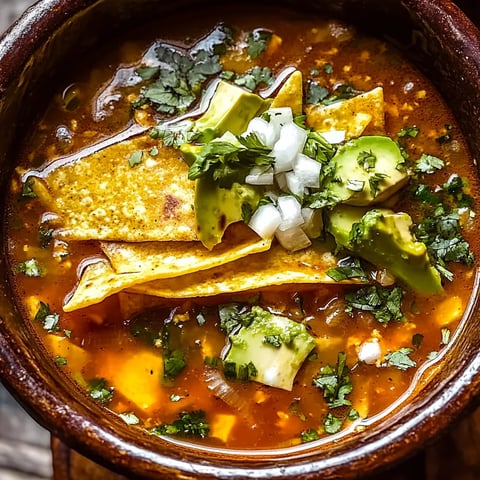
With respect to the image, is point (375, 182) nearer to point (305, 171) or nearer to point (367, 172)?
point (367, 172)

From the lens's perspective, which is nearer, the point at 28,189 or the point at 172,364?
the point at 172,364

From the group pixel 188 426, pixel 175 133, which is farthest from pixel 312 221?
pixel 188 426

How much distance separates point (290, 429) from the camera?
2117mm

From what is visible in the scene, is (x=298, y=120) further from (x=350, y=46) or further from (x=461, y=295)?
(x=461, y=295)

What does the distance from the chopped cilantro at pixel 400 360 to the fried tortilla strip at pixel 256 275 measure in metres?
0.18

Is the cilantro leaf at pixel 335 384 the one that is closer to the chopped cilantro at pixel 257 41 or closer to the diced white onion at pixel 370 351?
the diced white onion at pixel 370 351

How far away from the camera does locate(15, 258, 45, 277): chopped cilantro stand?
2.21 m

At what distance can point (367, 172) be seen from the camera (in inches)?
82.7

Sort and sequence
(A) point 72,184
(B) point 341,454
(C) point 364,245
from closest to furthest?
(B) point 341,454 < (C) point 364,245 < (A) point 72,184

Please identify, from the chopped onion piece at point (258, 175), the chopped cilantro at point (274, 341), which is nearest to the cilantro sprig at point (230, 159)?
the chopped onion piece at point (258, 175)

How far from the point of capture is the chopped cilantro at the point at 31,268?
2.21 m

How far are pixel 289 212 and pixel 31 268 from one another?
59 cm

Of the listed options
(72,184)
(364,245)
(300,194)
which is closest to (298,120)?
(300,194)

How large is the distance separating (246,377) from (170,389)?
0.55 ft
